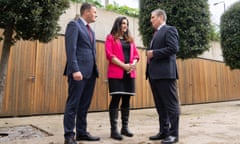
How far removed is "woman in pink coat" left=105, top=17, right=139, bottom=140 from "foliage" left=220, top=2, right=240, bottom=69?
6.46 m

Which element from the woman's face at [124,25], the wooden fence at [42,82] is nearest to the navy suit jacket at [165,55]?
the woman's face at [124,25]

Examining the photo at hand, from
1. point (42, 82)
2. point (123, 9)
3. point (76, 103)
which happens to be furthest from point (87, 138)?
point (123, 9)

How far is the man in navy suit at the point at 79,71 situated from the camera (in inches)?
93.7

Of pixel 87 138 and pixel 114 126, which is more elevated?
pixel 114 126

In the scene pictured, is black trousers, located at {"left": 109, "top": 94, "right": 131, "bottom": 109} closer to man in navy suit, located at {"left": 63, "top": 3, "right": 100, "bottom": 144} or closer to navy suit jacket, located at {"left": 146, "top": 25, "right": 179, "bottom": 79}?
man in navy suit, located at {"left": 63, "top": 3, "right": 100, "bottom": 144}

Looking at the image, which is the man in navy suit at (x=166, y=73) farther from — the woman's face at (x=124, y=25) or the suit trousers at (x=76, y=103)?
the suit trousers at (x=76, y=103)

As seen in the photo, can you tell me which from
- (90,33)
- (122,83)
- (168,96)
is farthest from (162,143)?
(90,33)

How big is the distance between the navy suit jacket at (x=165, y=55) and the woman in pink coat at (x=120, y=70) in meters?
0.34

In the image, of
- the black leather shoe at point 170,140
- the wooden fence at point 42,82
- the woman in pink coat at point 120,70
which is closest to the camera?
the black leather shoe at point 170,140

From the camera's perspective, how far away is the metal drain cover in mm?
2935

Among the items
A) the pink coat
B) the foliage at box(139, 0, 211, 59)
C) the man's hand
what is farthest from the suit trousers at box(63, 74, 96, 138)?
the foliage at box(139, 0, 211, 59)

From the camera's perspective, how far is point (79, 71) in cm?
240

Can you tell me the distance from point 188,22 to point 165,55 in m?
3.25

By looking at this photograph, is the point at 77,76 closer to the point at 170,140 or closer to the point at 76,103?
the point at 76,103
